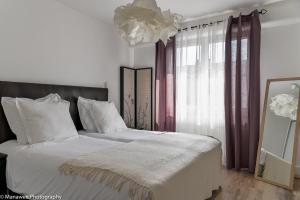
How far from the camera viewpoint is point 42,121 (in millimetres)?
2186

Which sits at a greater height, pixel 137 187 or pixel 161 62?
pixel 161 62

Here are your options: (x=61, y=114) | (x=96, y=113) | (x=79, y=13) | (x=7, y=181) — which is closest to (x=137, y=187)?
(x=7, y=181)

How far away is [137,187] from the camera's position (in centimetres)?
125

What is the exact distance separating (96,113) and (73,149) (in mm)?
1016

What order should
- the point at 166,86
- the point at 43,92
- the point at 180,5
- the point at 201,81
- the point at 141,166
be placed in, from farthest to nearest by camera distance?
the point at 166,86
the point at 201,81
the point at 180,5
the point at 43,92
the point at 141,166

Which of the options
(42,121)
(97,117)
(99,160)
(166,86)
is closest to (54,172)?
(99,160)

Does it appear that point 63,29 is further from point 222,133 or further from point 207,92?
point 222,133

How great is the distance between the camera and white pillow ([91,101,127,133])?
286 centimetres

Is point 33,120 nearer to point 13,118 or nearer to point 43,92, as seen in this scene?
point 13,118

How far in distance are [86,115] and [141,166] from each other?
1736 mm

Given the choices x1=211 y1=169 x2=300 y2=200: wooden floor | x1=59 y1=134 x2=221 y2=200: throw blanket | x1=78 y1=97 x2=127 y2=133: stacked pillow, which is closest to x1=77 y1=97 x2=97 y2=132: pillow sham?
x1=78 y1=97 x2=127 y2=133: stacked pillow

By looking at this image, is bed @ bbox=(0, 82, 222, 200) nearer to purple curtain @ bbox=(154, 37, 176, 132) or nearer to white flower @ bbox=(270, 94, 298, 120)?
white flower @ bbox=(270, 94, 298, 120)

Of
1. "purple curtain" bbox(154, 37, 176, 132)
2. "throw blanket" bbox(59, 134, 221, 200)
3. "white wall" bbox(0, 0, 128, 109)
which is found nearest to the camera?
"throw blanket" bbox(59, 134, 221, 200)

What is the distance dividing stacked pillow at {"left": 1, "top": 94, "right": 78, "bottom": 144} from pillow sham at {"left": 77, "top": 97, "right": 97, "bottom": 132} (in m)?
0.57
